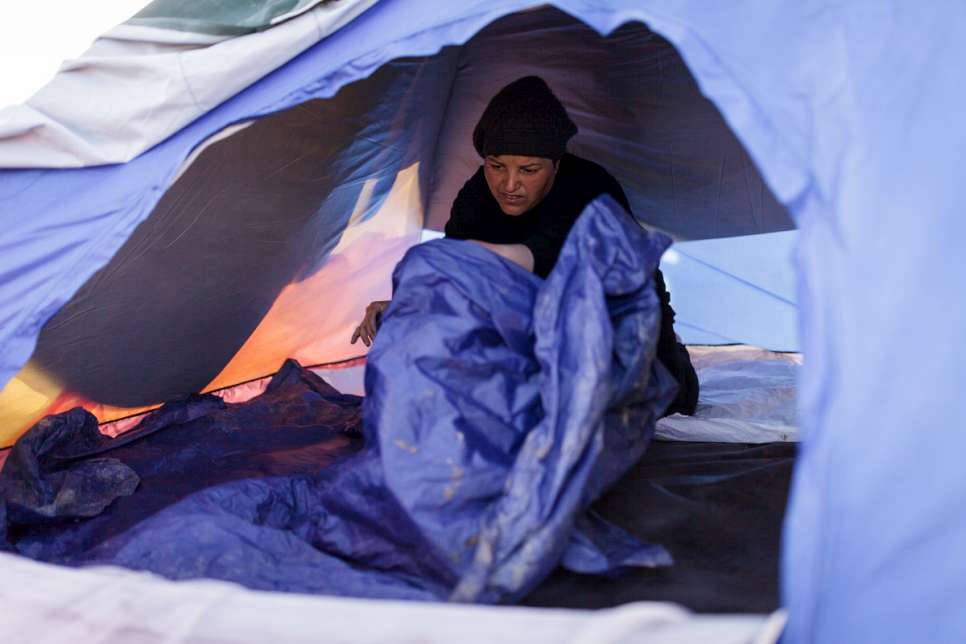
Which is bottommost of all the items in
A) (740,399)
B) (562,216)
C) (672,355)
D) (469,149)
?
(740,399)

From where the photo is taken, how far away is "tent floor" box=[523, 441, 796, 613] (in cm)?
121

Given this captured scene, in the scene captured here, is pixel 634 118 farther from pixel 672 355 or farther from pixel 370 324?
pixel 370 324

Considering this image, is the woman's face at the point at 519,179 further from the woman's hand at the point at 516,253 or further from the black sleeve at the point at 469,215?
the woman's hand at the point at 516,253

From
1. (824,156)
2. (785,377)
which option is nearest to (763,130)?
(824,156)

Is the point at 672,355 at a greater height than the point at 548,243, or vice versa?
the point at 548,243

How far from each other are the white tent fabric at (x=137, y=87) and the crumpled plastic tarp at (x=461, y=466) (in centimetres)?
36

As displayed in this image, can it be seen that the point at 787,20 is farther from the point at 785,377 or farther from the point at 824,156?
the point at 785,377

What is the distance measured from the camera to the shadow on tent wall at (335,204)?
1.85 metres

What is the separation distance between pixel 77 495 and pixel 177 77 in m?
0.71

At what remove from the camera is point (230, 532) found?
138 cm

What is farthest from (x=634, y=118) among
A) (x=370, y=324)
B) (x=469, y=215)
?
(x=370, y=324)

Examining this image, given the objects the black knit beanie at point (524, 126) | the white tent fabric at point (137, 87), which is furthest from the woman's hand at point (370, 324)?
the white tent fabric at point (137, 87)

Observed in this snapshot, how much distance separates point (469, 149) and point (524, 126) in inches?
33.9

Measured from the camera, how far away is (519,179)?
1.81 m
